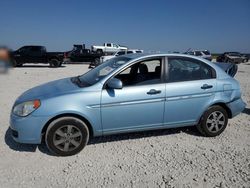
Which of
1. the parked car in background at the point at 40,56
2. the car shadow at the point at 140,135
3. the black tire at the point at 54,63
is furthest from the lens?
the black tire at the point at 54,63

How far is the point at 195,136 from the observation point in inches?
182

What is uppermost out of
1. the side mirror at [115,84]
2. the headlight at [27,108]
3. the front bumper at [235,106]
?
the side mirror at [115,84]

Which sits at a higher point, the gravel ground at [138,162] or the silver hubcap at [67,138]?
the silver hubcap at [67,138]

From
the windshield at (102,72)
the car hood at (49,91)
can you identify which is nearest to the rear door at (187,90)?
the windshield at (102,72)

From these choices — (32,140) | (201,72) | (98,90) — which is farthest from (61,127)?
(201,72)

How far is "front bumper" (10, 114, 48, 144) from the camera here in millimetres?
3598

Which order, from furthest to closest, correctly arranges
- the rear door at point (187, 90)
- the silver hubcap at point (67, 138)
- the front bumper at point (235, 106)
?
1. the front bumper at point (235, 106)
2. the rear door at point (187, 90)
3. the silver hubcap at point (67, 138)

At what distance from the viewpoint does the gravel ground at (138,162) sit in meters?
3.16

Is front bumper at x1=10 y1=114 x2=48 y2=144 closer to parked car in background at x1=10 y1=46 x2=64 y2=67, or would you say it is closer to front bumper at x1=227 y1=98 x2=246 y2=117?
front bumper at x1=227 y1=98 x2=246 y2=117

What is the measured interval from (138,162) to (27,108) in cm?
188

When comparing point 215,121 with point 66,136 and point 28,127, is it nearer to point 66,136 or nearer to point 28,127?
point 66,136

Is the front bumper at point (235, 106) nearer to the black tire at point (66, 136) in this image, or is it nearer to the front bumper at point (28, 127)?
the black tire at point (66, 136)

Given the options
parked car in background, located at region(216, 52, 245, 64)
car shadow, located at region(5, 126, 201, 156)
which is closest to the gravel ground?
car shadow, located at region(5, 126, 201, 156)

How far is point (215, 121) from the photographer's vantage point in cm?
455
